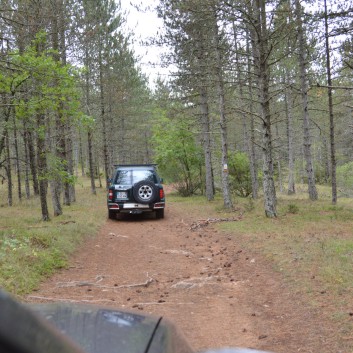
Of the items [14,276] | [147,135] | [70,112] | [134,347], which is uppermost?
[147,135]

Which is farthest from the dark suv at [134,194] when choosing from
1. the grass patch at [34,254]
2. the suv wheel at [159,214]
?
the grass patch at [34,254]

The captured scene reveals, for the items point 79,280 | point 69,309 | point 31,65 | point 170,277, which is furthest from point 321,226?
point 69,309

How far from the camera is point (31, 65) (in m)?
8.17

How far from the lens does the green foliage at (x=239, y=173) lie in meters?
22.8

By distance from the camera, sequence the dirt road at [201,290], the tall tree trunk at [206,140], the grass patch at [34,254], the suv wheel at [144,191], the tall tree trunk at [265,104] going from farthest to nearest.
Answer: the tall tree trunk at [206,140]
the suv wheel at [144,191]
the tall tree trunk at [265,104]
the grass patch at [34,254]
the dirt road at [201,290]

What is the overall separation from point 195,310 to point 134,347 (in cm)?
381

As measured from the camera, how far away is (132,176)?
42.7ft

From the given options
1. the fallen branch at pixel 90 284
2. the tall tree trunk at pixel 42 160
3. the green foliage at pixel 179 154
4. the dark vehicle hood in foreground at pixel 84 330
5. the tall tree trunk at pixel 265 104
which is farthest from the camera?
the green foliage at pixel 179 154

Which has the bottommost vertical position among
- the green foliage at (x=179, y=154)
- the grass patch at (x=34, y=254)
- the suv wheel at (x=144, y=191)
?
the grass patch at (x=34, y=254)

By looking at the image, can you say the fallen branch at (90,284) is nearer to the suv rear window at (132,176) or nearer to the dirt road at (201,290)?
the dirt road at (201,290)

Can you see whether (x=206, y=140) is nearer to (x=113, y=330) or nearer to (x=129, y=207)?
(x=129, y=207)

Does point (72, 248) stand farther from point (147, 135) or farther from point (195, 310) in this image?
point (147, 135)

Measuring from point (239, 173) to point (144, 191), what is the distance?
11.9m

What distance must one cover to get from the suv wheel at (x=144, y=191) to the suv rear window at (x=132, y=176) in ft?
1.61
